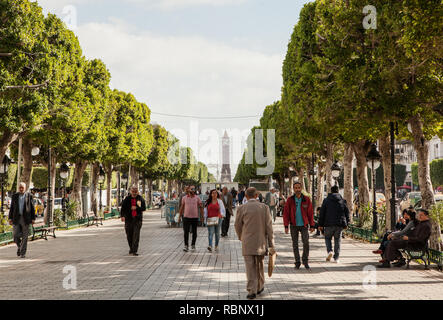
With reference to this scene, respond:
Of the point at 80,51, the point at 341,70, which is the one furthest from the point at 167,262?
the point at 80,51

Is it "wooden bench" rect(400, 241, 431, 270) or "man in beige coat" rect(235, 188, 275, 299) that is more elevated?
"man in beige coat" rect(235, 188, 275, 299)

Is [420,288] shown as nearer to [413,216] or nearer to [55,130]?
[413,216]

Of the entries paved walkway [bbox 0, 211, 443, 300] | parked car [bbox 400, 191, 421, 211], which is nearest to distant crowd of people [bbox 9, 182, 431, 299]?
paved walkway [bbox 0, 211, 443, 300]

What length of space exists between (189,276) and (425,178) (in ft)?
23.2

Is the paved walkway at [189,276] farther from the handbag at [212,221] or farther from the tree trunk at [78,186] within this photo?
the tree trunk at [78,186]

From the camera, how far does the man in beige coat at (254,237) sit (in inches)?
313

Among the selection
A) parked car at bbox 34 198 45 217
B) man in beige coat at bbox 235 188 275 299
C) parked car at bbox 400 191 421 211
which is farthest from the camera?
parked car at bbox 34 198 45 217

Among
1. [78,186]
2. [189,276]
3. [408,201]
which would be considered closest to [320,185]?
[408,201]

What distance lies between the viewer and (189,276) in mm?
10047

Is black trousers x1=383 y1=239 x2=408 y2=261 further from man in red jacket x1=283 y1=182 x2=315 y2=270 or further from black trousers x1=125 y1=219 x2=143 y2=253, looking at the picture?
black trousers x1=125 y1=219 x2=143 y2=253

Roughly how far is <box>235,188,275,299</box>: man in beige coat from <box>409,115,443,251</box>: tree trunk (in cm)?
612

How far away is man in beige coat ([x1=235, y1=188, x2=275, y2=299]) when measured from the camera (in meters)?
7.96

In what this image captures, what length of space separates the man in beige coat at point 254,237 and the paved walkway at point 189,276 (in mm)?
357

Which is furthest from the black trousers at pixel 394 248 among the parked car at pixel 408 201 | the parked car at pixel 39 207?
the parked car at pixel 39 207
